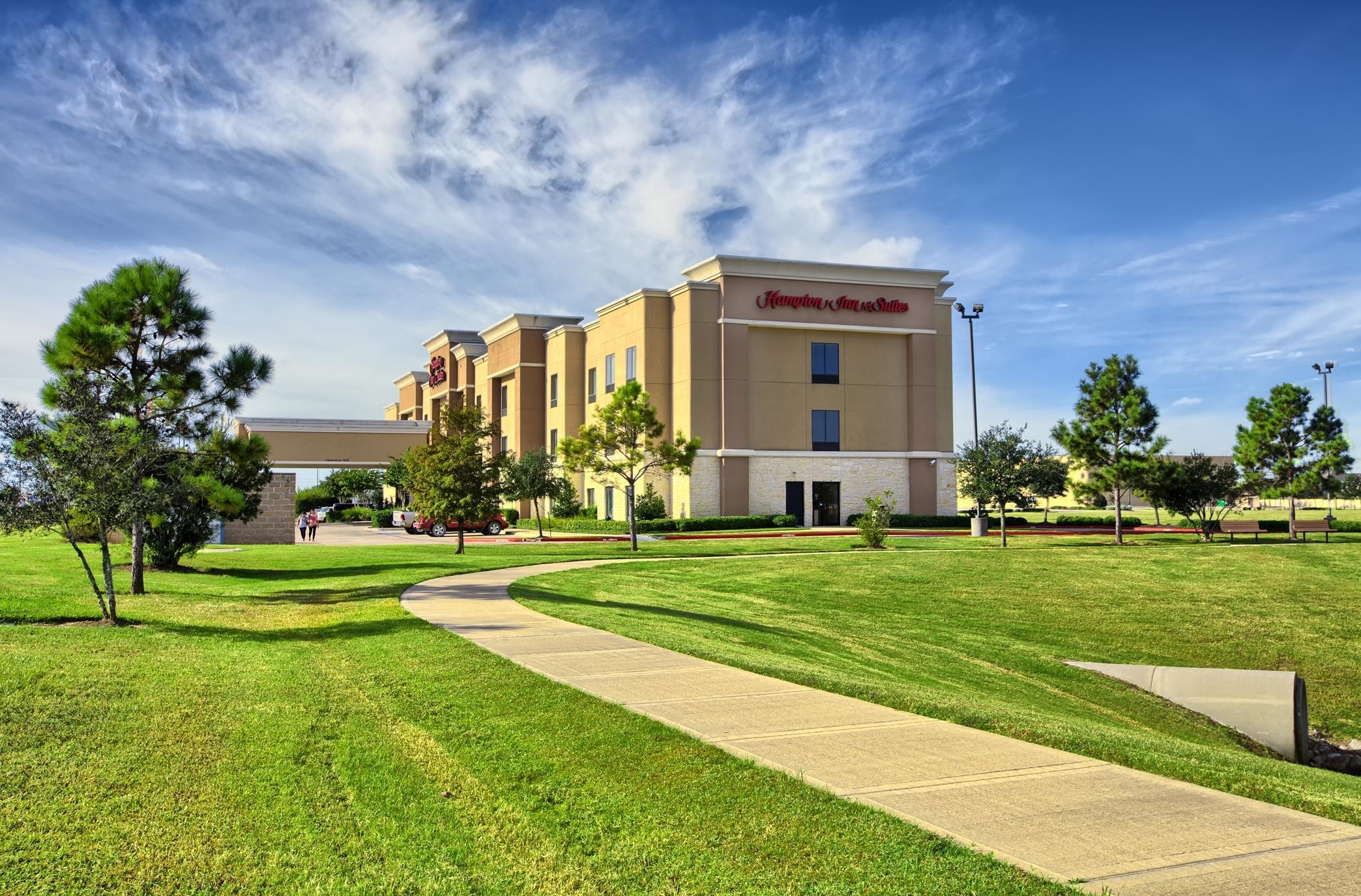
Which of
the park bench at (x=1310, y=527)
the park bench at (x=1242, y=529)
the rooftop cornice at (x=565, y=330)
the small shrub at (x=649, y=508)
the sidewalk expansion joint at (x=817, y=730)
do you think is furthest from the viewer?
the rooftop cornice at (x=565, y=330)

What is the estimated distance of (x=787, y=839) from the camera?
17.1 feet

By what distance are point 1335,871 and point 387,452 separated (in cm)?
7847

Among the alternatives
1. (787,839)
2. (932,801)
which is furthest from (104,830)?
(932,801)

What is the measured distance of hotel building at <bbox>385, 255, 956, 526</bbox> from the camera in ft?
169

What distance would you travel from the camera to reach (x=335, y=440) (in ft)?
255

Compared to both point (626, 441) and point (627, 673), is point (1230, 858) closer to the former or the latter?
point (627, 673)

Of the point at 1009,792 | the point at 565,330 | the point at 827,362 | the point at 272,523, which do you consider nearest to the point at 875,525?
the point at 827,362

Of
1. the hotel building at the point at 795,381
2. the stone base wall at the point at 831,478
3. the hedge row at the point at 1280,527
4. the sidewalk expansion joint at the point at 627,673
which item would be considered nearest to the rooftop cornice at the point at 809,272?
the hotel building at the point at 795,381

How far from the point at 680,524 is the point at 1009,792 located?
4077 cm

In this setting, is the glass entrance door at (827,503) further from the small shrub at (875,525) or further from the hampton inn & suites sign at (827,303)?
the small shrub at (875,525)

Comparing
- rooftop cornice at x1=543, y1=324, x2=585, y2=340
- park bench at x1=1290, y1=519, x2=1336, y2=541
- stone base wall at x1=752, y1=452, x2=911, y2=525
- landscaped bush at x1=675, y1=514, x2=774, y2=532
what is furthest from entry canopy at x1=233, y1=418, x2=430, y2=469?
park bench at x1=1290, y1=519, x2=1336, y2=541

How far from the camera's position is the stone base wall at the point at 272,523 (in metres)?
39.7

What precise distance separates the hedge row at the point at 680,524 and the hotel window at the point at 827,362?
327 inches

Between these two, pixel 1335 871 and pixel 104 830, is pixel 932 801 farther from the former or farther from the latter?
pixel 104 830
